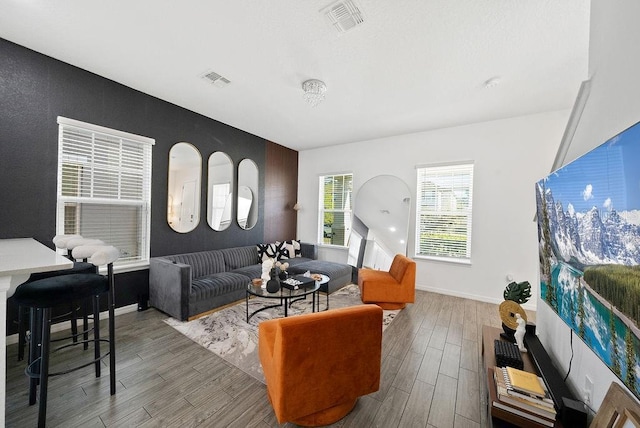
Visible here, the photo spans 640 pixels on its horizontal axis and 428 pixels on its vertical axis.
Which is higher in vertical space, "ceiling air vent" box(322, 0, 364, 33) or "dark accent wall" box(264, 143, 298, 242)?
"ceiling air vent" box(322, 0, 364, 33)

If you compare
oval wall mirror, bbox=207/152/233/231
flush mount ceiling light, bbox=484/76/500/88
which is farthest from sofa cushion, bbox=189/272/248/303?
flush mount ceiling light, bbox=484/76/500/88

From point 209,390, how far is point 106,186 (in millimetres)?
2808

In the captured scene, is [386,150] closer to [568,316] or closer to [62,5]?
[568,316]

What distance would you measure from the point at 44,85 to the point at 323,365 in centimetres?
393

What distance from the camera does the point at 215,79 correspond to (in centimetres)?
294

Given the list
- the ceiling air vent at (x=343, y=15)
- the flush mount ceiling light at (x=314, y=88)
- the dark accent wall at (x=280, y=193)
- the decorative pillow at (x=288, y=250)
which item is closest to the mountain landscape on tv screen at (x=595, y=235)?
the ceiling air vent at (x=343, y=15)

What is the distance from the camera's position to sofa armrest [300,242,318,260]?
17.3 ft

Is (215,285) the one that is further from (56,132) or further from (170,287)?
(56,132)

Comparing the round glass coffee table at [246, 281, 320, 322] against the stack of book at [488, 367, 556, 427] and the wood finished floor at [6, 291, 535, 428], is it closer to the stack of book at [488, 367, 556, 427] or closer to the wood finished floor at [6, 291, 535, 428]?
the wood finished floor at [6, 291, 535, 428]

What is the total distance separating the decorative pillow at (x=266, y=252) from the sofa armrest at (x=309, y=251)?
Result: 68 centimetres

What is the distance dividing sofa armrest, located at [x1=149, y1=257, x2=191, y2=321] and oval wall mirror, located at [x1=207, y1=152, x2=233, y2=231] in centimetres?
119

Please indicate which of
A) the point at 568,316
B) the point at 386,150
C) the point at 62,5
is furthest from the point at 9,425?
the point at 386,150

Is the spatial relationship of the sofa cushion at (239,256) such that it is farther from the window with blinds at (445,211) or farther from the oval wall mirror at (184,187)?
the window with blinds at (445,211)

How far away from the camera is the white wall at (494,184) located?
361 cm
